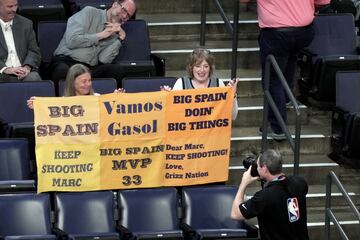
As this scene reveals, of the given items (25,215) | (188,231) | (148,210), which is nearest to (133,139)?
(148,210)

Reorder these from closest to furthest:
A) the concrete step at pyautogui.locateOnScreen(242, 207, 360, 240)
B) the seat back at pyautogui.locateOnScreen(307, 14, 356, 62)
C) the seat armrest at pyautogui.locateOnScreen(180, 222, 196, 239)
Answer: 1. the seat armrest at pyautogui.locateOnScreen(180, 222, 196, 239)
2. the concrete step at pyautogui.locateOnScreen(242, 207, 360, 240)
3. the seat back at pyautogui.locateOnScreen(307, 14, 356, 62)

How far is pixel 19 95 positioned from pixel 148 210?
1873mm

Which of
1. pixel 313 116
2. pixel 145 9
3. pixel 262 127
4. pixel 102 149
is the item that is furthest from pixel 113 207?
pixel 145 9

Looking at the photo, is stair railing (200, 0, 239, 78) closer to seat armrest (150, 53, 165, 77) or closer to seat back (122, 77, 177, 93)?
seat armrest (150, 53, 165, 77)

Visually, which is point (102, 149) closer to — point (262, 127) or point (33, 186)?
point (33, 186)

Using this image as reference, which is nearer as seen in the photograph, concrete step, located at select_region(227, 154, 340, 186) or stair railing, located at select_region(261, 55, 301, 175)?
stair railing, located at select_region(261, 55, 301, 175)

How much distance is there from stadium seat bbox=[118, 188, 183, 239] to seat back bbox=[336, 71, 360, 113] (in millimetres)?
2355

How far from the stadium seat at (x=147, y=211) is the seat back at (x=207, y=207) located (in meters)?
0.11

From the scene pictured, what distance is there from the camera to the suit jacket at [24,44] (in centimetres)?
1149

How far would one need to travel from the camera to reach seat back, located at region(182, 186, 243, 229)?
1005 cm

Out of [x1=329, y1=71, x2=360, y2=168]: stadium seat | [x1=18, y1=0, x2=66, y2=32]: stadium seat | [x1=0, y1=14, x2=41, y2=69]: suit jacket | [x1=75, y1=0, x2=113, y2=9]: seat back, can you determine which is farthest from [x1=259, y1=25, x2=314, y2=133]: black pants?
[x1=18, y1=0, x2=66, y2=32]: stadium seat

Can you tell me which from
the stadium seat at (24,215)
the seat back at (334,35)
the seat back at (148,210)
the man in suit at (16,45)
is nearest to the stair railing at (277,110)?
the seat back at (148,210)

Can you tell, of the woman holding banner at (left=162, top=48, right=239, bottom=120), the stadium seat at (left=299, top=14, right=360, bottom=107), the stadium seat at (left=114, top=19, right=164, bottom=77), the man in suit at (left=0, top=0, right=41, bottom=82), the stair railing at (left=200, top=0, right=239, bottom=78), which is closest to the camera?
the woman holding banner at (left=162, top=48, right=239, bottom=120)

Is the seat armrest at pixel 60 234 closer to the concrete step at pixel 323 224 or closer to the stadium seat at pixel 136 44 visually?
the concrete step at pixel 323 224
